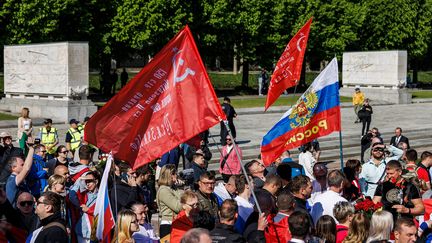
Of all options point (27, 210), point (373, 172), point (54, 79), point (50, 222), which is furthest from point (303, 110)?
point (54, 79)

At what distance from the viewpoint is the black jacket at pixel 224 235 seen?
7.79 metres

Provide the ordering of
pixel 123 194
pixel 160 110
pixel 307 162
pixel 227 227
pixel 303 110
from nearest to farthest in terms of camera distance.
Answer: pixel 227 227 < pixel 160 110 < pixel 123 194 < pixel 303 110 < pixel 307 162

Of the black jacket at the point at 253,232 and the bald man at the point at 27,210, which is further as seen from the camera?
the bald man at the point at 27,210

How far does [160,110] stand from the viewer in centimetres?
887

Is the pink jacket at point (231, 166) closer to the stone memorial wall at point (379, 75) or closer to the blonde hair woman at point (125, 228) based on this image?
the blonde hair woman at point (125, 228)

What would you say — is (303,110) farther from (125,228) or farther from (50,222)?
(50,222)

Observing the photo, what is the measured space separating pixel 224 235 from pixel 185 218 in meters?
1.15

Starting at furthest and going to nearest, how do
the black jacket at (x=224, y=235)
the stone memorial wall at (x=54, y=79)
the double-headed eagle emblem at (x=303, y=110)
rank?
the stone memorial wall at (x=54, y=79), the double-headed eagle emblem at (x=303, y=110), the black jacket at (x=224, y=235)

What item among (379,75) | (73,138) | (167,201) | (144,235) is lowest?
(144,235)

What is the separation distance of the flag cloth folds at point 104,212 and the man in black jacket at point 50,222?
0.60m

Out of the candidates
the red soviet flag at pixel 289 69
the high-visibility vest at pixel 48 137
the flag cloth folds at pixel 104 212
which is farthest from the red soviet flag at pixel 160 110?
the high-visibility vest at pixel 48 137

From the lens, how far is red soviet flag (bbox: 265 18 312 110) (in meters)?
14.8

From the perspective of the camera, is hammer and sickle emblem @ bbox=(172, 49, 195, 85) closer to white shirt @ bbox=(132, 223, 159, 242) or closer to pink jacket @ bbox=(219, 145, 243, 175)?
white shirt @ bbox=(132, 223, 159, 242)

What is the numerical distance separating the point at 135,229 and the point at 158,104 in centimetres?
141
